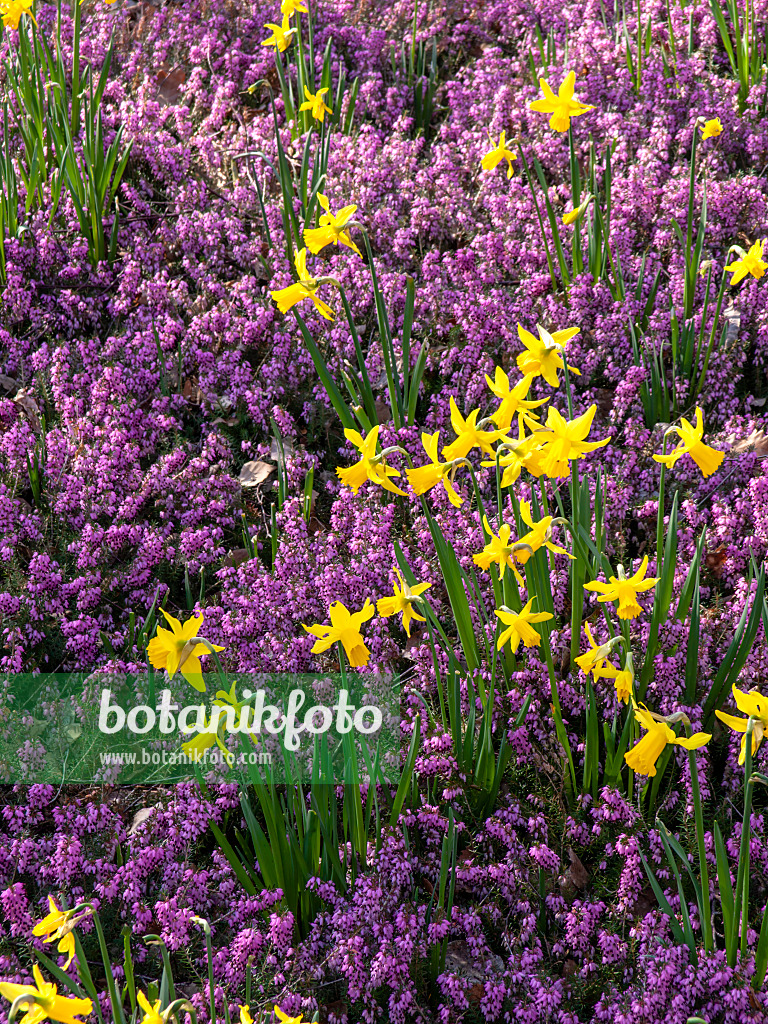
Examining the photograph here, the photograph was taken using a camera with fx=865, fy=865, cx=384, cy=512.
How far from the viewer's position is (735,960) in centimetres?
196

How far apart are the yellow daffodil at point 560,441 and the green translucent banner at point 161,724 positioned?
910 millimetres

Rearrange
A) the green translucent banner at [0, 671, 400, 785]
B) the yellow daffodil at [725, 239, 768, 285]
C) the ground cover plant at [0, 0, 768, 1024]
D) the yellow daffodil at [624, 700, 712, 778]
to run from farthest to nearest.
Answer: the yellow daffodil at [725, 239, 768, 285], the green translucent banner at [0, 671, 400, 785], the ground cover plant at [0, 0, 768, 1024], the yellow daffodil at [624, 700, 712, 778]

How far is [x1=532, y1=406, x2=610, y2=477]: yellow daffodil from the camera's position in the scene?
74.2 inches

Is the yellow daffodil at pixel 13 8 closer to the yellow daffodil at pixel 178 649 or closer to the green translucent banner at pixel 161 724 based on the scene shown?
the green translucent banner at pixel 161 724


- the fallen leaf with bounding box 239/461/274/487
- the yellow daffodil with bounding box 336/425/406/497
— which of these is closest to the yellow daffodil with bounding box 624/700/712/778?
the yellow daffodil with bounding box 336/425/406/497

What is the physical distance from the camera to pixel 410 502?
127 inches

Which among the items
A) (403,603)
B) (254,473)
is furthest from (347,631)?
(254,473)

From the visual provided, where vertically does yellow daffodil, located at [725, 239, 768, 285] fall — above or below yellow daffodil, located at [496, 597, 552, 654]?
above

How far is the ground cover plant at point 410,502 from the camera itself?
2.07 meters

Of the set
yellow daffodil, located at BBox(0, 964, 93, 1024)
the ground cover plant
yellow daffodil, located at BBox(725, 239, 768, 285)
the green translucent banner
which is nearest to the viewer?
yellow daffodil, located at BBox(0, 964, 93, 1024)

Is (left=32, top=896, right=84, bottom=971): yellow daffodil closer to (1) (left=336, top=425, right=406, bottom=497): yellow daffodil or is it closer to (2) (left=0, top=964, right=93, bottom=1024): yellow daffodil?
(2) (left=0, top=964, right=93, bottom=1024): yellow daffodil

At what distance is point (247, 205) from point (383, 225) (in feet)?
2.48

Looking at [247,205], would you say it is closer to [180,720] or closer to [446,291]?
[446,291]

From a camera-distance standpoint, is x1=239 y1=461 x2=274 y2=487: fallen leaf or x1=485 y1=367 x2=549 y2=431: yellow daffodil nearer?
x1=485 y1=367 x2=549 y2=431: yellow daffodil
